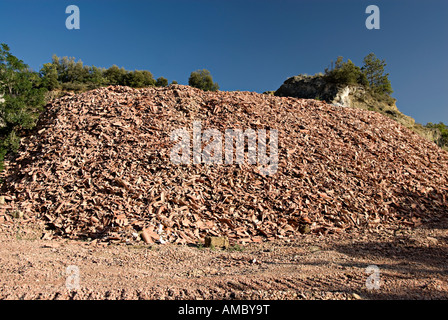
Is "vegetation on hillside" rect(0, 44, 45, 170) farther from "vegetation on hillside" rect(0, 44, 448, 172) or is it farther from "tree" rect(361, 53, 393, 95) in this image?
"tree" rect(361, 53, 393, 95)

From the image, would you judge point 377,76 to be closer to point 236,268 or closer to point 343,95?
point 343,95

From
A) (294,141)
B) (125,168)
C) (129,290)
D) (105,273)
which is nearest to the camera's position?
(129,290)

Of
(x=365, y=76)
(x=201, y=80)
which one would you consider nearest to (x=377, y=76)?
(x=365, y=76)

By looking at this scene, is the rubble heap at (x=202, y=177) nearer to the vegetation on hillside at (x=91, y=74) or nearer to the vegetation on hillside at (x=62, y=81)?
the vegetation on hillside at (x=62, y=81)

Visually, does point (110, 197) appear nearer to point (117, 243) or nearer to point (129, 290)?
point (117, 243)

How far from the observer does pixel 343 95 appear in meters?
18.6

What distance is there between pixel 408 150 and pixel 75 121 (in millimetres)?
10577

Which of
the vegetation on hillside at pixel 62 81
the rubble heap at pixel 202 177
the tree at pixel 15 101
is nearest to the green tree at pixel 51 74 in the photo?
the vegetation on hillside at pixel 62 81

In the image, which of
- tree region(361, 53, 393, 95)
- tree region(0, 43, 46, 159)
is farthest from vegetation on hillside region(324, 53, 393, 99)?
tree region(0, 43, 46, 159)

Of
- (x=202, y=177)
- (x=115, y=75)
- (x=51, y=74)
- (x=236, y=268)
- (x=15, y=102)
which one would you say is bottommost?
(x=236, y=268)

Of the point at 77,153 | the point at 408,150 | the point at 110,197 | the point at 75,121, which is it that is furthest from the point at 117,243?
the point at 408,150

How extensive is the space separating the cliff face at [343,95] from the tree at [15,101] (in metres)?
15.4

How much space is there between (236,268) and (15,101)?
9620 mm

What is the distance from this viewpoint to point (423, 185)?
7.23 metres
